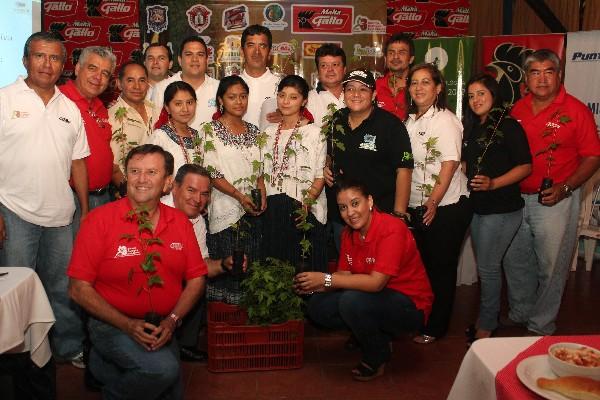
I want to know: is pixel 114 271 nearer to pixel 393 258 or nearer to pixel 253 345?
pixel 253 345

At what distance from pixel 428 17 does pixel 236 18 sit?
83.8 inches

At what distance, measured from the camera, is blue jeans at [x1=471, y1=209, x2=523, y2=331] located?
11.6ft

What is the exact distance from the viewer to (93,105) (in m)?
3.52

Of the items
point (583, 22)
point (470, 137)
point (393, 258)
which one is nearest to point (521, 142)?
point (470, 137)

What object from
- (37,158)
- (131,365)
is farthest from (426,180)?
(37,158)

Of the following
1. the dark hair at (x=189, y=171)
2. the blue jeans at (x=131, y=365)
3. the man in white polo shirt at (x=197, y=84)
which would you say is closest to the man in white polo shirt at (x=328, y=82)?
the man in white polo shirt at (x=197, y=84)

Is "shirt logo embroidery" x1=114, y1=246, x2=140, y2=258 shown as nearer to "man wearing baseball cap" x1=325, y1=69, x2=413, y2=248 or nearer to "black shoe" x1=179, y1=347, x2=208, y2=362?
"black shoe" x1=179, y1=347, x2=208, y2=362

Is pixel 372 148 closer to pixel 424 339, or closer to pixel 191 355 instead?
pixel 424 339

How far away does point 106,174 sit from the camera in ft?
11.5

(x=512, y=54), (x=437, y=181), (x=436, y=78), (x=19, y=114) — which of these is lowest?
(x=437, y=181)

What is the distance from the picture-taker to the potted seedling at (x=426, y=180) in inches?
136

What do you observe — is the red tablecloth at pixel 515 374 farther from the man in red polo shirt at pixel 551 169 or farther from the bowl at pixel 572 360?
the man in red polo shirt at pixel 551 169

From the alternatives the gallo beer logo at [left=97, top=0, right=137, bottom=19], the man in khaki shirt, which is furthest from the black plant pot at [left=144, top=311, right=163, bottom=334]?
the gallo beer logo at [left=97, top=0, right=137, bottom=19]

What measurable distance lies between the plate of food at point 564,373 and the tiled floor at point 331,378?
168 cm
